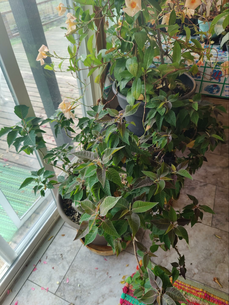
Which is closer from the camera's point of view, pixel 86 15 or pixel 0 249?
pixel 86 15

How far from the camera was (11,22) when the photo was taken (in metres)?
0.90

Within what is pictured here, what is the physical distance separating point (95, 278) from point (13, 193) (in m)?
0.66

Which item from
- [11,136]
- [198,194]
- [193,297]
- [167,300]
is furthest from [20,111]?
[198,194]

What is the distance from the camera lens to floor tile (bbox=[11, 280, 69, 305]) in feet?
3.73

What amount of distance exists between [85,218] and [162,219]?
0.25 m

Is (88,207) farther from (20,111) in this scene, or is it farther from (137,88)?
(20,111)

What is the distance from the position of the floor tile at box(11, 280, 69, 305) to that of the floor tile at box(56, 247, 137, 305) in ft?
0.11

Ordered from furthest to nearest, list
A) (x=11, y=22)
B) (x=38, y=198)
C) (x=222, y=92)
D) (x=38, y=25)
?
(x=222, y=92), (x=38, y=198), (x=38, y=25), (x=11, y=22)

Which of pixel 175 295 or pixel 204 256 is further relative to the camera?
pixel 204 256

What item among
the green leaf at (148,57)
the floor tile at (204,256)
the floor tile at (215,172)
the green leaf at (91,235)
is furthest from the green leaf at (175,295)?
the floor tile at (215,172)

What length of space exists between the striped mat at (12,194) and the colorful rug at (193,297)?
706 mm

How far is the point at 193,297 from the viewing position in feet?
3.67

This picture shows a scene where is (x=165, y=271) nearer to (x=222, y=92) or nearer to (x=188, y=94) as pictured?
(x=188, y=94)

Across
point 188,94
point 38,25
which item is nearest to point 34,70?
point 38,25
